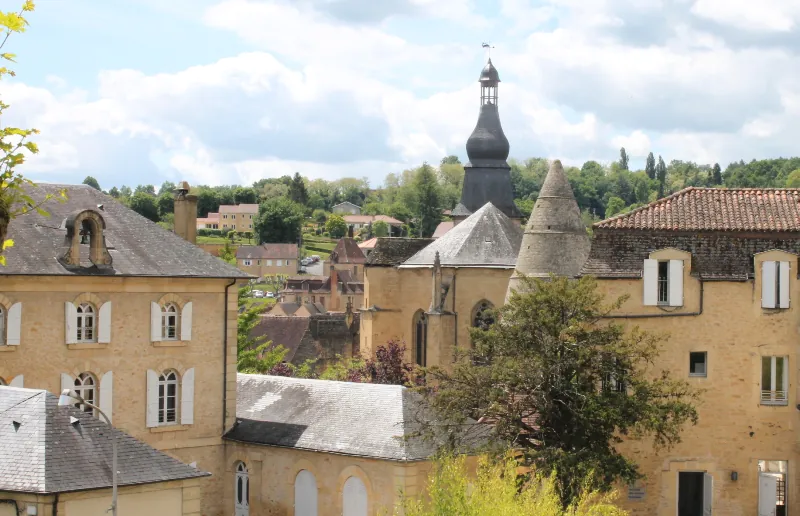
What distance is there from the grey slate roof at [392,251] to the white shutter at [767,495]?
27.1 metres

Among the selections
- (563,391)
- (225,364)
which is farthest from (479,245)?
(563,391)

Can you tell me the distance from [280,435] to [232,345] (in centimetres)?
339

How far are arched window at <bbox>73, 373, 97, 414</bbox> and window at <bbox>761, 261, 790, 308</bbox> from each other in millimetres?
19797

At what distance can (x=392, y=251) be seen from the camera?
6562 cm

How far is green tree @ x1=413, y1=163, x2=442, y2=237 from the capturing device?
183000 mm

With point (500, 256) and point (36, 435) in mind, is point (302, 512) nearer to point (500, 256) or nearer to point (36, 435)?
point (36, 435)

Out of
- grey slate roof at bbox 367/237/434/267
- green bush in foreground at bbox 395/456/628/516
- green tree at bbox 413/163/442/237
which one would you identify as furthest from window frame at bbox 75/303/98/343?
green tree at bbox 413/163/442/237

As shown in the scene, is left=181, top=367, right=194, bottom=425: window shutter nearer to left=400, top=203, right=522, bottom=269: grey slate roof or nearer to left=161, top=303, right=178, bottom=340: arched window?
left=161, top=303, right=178, bottom=340: arched window

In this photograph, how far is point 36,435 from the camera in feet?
101

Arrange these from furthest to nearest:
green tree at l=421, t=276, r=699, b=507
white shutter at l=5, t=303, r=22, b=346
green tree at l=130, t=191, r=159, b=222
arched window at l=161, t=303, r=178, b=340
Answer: green tree at l=130, t=191, r=159, b=222 → arched window at l=161, t=303, r=178, b=340 → white shutter at l=5, t=303, r=22, b=346 → green tree at l=421, t=276, r=699, b=507

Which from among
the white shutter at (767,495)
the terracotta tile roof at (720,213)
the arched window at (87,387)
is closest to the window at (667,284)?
the terracotta tile roof at (720,213)

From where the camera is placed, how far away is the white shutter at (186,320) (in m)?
41.2

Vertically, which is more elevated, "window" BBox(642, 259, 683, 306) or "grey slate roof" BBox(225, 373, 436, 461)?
"window" BBox(642, 259, 683, 306)

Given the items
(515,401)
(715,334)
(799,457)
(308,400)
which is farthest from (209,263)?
(799,457)
